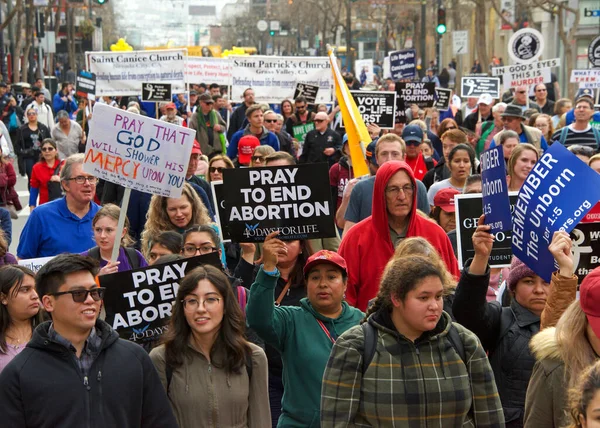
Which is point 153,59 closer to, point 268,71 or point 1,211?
point 268,71

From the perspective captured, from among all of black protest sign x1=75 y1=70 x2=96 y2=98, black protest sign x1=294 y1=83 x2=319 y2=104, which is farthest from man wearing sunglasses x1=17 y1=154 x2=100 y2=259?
black protest sign x1=75 y1=70 x2=96 y2=98

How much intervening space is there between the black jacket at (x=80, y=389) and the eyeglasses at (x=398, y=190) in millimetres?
2378

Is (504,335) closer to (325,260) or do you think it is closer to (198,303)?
(325,260)

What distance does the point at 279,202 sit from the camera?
6.37m

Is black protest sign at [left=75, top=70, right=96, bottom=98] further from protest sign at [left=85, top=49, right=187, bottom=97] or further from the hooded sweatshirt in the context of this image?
the hooded sweatshirt

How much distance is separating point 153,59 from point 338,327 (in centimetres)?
1689

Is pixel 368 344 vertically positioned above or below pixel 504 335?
above

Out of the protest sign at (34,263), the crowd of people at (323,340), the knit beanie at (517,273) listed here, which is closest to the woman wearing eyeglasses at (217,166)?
the crowd of people at (323,340)

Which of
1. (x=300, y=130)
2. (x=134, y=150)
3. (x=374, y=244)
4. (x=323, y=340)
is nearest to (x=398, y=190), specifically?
(x=374, y=244)

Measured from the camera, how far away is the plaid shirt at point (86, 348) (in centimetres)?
445

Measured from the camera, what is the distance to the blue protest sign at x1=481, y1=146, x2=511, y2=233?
5.46 metres

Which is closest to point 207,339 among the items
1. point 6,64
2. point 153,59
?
point 153,59

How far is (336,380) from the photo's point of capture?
4.36 meters

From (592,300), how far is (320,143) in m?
11.5
